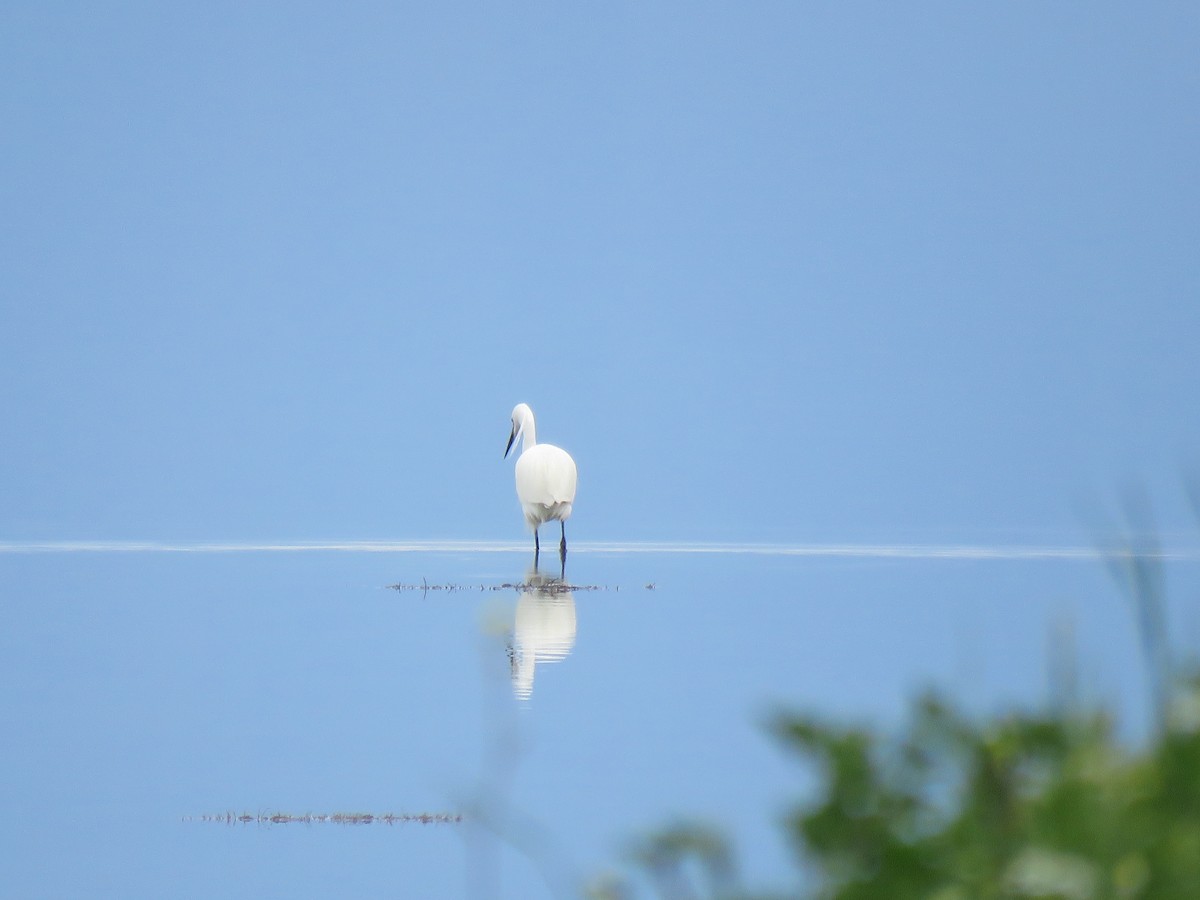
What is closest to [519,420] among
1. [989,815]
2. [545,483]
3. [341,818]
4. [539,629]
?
[545,483]

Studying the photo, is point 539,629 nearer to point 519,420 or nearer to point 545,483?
point 545,483

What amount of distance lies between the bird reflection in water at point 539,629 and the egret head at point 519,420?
17.4 feet

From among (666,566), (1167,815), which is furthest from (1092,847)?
(666,566)

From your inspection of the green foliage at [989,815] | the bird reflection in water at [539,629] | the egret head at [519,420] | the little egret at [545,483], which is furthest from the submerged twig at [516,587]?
the green foliage at [989,815]

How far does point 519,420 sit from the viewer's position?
803 inches

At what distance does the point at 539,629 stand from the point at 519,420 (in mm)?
9865

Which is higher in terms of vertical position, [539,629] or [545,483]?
[545,483]

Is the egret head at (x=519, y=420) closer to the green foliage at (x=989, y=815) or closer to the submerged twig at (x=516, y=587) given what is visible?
the submerged twig at (x=516, y=587)

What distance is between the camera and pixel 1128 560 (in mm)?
1247

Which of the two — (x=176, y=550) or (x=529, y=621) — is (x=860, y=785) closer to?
(x=529, y=621)

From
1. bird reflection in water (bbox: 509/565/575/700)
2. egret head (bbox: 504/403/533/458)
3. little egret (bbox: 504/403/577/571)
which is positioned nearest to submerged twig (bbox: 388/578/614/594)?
bird reflection in water (bbox: 509/565/575/700)

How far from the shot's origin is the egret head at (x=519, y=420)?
20.1 m

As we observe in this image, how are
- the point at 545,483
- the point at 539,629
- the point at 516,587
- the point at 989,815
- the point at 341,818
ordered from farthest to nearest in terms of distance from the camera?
the point at 545,483 < the point at 516,587 < the point at 539,629 < the point at 341,818 < the point at 989,815

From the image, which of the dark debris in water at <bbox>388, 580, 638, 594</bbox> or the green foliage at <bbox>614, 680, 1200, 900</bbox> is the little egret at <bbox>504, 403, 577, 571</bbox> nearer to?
the dark debris in water at <bbox>388, 580, 638, 594</bbox>
